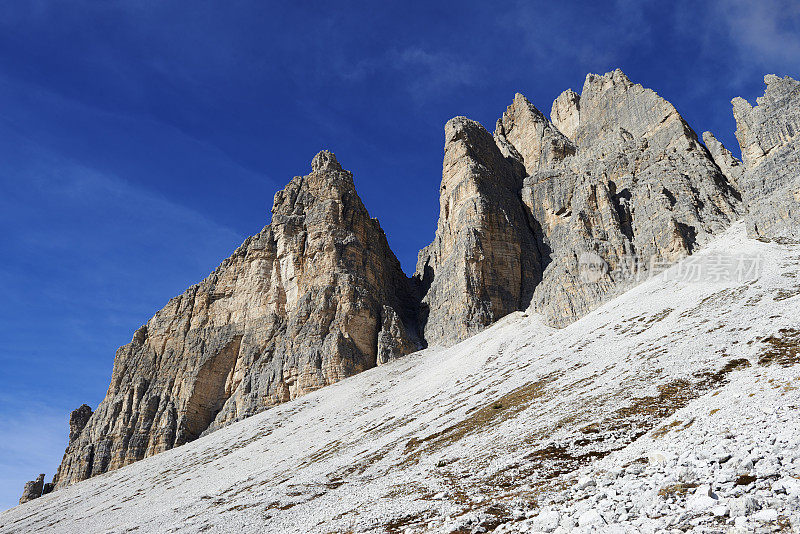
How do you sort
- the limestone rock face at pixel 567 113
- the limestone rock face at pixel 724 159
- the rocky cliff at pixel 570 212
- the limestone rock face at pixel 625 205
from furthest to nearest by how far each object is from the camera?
the limestone rock face at pixel 567 113, the limestone rock face at pixel 724 159, the rocky cliff at pixel 570 212, the limestone rock face at pixel 625 205

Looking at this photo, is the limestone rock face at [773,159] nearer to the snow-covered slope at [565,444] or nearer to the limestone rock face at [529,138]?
the snow-covered slope at [565,444]

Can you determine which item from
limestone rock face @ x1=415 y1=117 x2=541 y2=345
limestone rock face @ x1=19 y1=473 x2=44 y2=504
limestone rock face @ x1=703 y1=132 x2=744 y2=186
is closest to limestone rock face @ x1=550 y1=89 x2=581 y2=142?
limestone rock face @ x1=415 y1=117 x2=541 y2=345

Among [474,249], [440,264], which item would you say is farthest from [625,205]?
[440,264]

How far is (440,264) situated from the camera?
Answer: 11400cm

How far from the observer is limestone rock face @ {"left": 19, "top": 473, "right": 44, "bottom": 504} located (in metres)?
97.2

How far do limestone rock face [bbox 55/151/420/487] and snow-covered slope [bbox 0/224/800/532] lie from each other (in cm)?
2596

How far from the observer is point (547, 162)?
128 m

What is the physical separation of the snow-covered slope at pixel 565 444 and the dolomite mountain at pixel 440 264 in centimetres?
1867

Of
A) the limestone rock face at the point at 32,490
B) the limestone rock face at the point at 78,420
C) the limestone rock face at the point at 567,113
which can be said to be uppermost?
the limestone rock face at the point at 567,113

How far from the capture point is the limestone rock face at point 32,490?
9719cm

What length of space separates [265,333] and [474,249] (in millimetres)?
45656

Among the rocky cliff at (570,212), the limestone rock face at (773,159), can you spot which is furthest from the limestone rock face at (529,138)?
the limestone rock face at (773,159)

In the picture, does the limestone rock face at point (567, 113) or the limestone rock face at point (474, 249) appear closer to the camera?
the limestone rock face at point (474, 249)

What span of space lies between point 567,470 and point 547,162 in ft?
394
